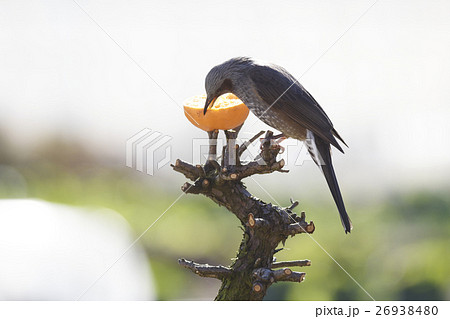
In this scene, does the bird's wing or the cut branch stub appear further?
the bird's wing

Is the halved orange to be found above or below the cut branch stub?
above

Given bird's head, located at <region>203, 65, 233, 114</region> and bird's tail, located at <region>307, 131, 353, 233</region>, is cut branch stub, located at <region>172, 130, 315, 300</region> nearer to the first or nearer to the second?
bird's tail, located at <region>307, 131, 353, 233</region>

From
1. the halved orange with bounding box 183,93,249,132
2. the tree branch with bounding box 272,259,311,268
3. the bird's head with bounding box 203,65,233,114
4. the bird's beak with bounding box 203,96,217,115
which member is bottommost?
the tree branch with bounding box 272,259,311,268

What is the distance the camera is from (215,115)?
2367 millimetres

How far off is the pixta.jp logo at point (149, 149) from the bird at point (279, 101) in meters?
0.34

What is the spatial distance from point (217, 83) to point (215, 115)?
0.34 metres

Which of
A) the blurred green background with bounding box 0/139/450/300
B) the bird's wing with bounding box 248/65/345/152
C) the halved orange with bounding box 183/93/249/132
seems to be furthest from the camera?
the blurred green background with bounding box 0/139/450/300

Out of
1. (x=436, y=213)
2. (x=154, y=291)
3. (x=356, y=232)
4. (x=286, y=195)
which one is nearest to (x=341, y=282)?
(x=356, y=232)

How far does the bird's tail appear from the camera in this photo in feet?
7.83

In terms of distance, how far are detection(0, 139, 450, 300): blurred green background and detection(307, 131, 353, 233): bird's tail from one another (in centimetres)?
105

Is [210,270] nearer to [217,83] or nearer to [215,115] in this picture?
[215,115]

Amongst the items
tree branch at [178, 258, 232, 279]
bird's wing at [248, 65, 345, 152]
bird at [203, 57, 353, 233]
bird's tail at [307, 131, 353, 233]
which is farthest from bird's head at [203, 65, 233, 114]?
tree branch at [178, 258, 232, 279]

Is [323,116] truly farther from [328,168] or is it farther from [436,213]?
[436,213]

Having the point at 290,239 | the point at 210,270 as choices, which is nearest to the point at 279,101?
the point at 210,270
